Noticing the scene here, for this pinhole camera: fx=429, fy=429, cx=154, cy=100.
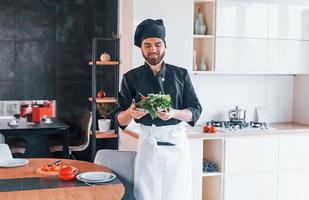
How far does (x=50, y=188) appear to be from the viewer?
2.22 m

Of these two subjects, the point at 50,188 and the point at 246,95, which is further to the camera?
the point at 246,95

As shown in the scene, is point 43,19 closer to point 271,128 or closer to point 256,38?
point 256,38

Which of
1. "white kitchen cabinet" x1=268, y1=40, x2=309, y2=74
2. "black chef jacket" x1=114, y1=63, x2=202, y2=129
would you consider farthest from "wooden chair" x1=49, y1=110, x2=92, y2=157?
"black chef jacket" x1=114, y1=63, x2=202, y2=129

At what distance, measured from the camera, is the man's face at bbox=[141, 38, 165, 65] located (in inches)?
104

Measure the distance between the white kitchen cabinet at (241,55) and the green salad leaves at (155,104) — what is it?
1613 millimetres

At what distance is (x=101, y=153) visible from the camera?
293cm

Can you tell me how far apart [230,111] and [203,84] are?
1.29ft

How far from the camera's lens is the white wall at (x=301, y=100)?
4500 mm

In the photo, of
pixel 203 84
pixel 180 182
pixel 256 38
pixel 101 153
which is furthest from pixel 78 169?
pixel 256 38

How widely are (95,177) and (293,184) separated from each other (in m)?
2.34

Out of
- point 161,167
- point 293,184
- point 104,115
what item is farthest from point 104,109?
point 161,167

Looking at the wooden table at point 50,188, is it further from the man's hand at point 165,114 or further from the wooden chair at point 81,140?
the wooden chair at point 81,140

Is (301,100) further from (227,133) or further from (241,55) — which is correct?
(227,133)

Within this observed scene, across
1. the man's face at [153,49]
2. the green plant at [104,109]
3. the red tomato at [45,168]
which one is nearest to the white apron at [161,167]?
the man's face at [153,49]
